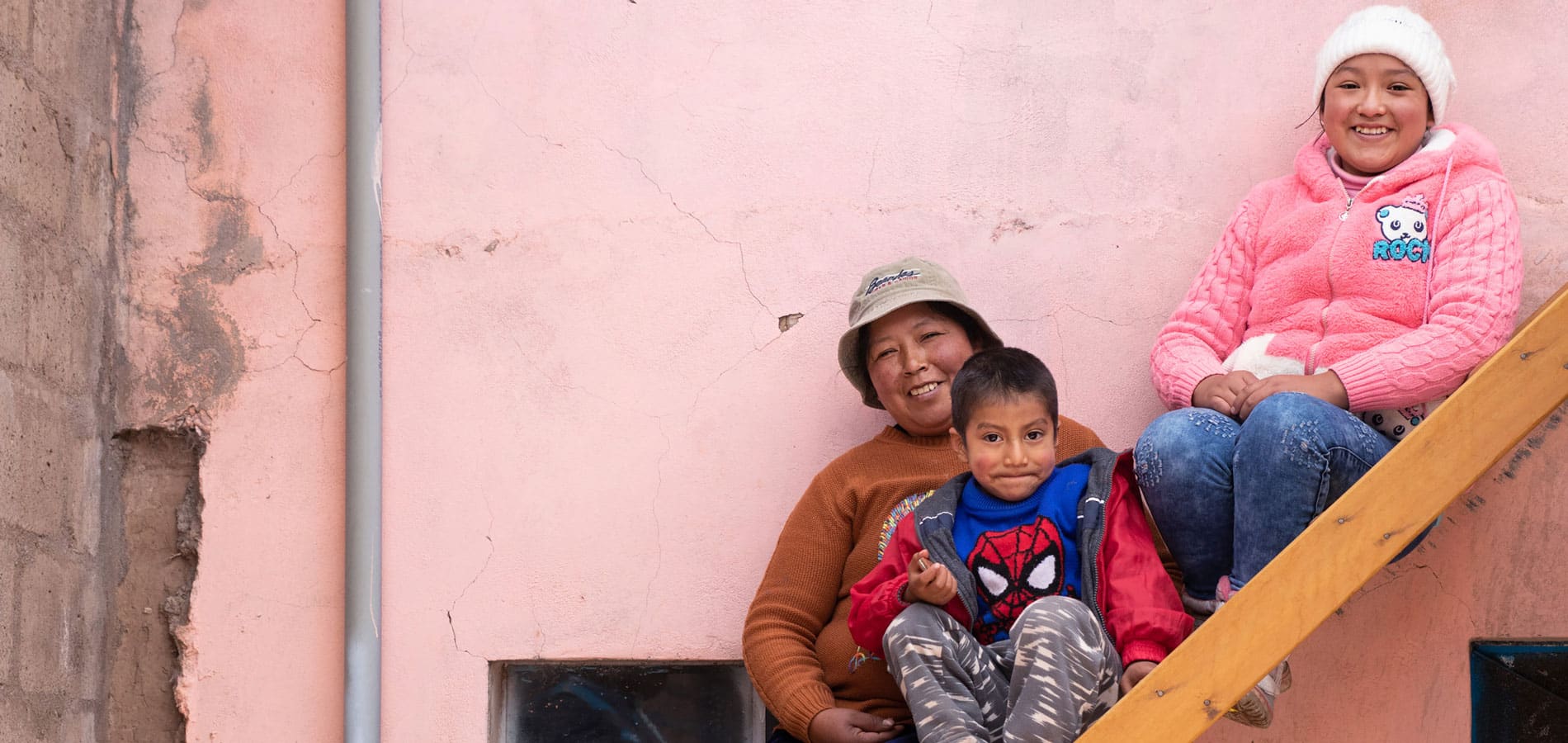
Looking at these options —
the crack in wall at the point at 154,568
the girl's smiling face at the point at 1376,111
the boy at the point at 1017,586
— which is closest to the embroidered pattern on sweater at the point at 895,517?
the boy at the point at 1017,586

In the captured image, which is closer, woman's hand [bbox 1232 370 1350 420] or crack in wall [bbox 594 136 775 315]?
woman's hand [bbox 1232 370 1350 420]

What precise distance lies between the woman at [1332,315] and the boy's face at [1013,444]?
0.22 m

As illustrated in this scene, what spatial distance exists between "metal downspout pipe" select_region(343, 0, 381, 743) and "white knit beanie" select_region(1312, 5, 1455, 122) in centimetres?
209

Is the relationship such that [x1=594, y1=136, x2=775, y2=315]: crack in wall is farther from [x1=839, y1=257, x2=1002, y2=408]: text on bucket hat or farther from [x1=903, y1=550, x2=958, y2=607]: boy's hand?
[x1=903, y1=550, x2=958, y2=607]: boy's hand

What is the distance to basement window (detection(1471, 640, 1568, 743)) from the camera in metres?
3.01

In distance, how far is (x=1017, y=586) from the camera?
2.44 metres

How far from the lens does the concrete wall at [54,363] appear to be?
282 cm

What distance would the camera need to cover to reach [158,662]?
316 centimetres

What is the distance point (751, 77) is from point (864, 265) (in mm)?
512

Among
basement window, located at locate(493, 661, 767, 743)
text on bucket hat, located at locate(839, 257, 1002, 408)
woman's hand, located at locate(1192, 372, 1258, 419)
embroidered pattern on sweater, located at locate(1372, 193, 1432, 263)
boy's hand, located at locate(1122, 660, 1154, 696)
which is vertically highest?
embroidered pattern on sweater, located at locate(1372, 193, 1432, 263)

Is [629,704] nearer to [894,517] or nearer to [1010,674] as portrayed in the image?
[894,517]

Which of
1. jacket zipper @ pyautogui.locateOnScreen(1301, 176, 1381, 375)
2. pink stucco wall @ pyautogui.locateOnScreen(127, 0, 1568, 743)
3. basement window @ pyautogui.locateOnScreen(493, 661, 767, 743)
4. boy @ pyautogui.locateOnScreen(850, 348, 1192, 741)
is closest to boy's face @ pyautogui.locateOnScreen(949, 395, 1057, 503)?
boy @ pyautogui.locateOnScreen(850, 348, 1192, 741)

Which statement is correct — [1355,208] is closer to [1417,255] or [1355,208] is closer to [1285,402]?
[1417,255]

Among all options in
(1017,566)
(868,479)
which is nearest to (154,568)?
(868,479)
